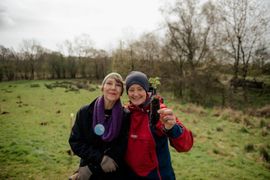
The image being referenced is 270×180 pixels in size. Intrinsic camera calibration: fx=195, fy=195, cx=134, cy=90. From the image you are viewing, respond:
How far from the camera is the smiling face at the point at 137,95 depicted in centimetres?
258

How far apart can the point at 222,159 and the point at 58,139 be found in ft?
23.2

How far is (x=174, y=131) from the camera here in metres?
2.29

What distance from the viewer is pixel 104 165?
250 cm

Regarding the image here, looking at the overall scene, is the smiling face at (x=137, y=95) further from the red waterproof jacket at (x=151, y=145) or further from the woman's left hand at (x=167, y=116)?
the woman's left hand at (x=167, y=116)

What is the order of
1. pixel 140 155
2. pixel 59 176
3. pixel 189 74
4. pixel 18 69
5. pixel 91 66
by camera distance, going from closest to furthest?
pixel 140 155 < pixel 59 176 < pixel 189 74 < pixel 18 69 < pixel 91 66

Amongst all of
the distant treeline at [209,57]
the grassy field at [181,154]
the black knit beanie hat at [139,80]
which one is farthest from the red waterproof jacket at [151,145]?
the distant treeline at [209,57]

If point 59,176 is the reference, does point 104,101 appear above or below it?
above

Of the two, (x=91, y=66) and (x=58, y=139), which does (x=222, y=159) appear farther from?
(x=91, y=66)

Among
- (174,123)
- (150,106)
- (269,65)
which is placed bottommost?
(174,123)

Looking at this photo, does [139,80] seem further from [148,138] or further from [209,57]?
[209,57]

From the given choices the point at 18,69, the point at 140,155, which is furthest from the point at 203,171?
the point at 18,69

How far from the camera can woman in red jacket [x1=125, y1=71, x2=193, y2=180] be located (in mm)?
2322

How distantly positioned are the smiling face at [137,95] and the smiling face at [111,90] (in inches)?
11.2

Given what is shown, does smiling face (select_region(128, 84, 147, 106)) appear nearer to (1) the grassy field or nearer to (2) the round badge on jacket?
(2) the round badge on jacket
